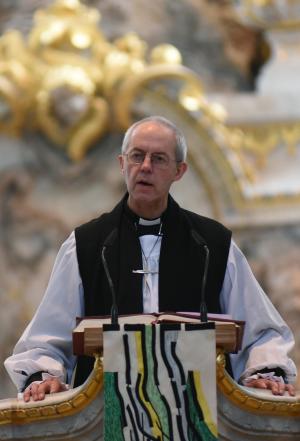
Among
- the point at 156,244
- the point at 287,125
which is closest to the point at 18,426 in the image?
the point at 156,244

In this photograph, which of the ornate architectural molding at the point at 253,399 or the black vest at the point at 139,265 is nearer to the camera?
the ornate architectural molding at the point at 253,399

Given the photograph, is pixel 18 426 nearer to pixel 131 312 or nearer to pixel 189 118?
pixel 131 312

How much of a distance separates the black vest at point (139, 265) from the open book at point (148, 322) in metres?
0.38

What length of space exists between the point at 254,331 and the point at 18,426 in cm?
85

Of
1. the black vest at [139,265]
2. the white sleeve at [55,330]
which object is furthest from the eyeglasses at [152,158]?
the white sleeve at [55,330]

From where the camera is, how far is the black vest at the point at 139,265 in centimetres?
566

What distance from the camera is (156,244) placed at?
19.0 ft

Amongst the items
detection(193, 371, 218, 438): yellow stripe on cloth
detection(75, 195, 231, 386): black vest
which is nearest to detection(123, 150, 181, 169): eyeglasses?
detection(75, 195, 231, 386): black vest

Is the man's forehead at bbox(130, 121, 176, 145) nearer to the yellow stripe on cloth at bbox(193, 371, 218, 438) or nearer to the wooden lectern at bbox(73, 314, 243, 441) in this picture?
the wooden lectern at bbox(73, 314, 243, 441)

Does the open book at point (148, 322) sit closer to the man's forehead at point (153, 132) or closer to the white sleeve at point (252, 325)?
the white sleeve at point (252, 325)

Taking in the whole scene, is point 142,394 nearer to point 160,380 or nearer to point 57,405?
point 160,380

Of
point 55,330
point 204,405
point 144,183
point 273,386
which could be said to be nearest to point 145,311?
point 55,330

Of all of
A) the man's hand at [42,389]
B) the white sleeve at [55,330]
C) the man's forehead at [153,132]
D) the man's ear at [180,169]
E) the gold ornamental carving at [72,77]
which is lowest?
the man's hand at [42,389]

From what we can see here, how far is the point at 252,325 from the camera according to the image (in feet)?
18.6
